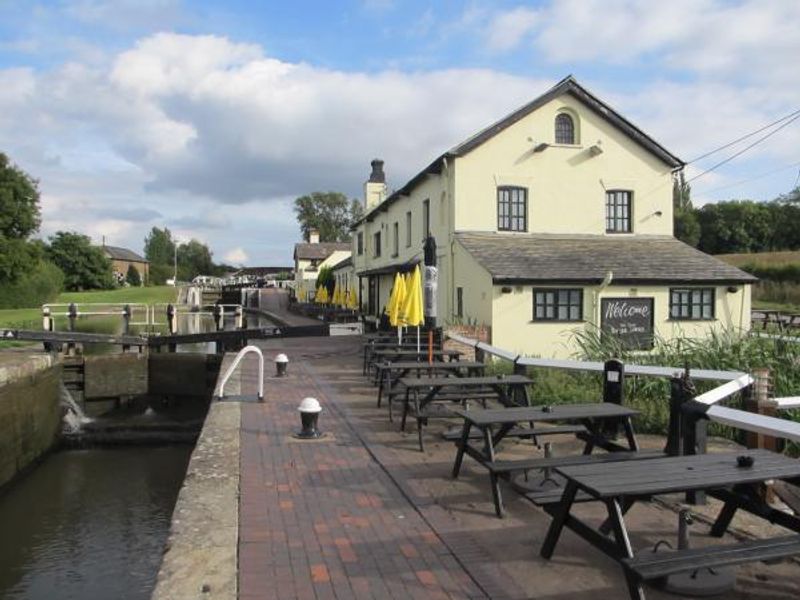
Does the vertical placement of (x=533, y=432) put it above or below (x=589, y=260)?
below

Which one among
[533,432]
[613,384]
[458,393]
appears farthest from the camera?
[458,393]

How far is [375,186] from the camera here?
3772 cm

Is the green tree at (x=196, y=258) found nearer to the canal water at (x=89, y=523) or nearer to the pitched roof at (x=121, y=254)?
the pitched roof at (x=121, y=254)

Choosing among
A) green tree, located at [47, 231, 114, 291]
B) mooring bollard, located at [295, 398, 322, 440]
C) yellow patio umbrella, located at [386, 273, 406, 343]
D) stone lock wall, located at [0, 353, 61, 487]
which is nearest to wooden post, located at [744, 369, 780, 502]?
mooring bollard, located at [295, 398, 322, 440]

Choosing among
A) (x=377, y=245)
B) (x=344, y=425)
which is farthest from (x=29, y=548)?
(x=377, y=245)

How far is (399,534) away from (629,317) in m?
14.8

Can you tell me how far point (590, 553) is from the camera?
4.39m

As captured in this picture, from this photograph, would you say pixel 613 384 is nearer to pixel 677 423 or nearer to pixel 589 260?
pixel 677 423

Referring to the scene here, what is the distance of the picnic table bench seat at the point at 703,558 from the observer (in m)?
3.18

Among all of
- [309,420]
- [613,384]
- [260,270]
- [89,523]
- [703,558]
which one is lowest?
[89,523]

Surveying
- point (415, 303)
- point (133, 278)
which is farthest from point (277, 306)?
point (133, 278)

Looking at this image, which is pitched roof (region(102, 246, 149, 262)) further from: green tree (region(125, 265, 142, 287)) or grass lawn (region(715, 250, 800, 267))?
grass lawn (region(715, 250, 800, 267))

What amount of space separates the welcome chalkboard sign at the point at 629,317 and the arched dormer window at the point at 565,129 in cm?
511

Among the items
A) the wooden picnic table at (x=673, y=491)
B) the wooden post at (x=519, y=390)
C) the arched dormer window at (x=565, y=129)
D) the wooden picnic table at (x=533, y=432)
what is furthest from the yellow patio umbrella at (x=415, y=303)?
the arched dormer window at (x=565, y=129)
